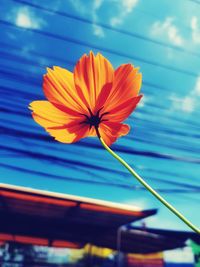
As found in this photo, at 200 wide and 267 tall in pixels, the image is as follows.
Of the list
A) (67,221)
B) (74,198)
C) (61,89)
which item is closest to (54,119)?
(61,89)

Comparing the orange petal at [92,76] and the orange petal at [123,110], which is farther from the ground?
the orange petal at [92,76]

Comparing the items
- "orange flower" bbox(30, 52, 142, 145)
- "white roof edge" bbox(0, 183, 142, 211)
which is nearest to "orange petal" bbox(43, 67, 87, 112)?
"orange flower" bbox(30, 52, 142, 145)

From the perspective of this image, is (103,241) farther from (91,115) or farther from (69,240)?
(91,115)

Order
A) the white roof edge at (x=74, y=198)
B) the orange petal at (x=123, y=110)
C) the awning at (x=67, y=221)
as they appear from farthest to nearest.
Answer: the awning at (x=67, y=221) → the white roof edge at (x=74, y=198) → the orange petal at (x=123, y=110)

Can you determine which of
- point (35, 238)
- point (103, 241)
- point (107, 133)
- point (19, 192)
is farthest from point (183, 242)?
point (107, 133)

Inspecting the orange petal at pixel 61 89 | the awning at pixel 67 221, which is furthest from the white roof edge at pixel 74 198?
the orange petal at pixel 61 89

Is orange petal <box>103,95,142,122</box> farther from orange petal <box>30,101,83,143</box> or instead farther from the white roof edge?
the white roof edge

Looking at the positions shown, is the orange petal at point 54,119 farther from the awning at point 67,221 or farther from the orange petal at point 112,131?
the awning at point 67,221

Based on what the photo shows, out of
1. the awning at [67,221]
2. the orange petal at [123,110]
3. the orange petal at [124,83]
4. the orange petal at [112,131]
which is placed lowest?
the orange petal at [112,131]
